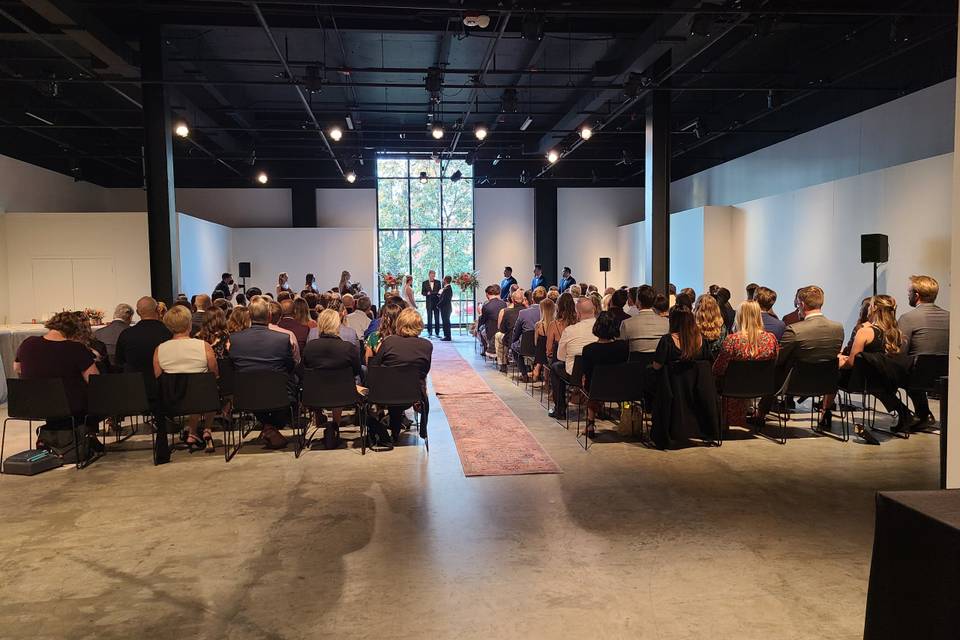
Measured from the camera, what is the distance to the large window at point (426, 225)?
67.8 ft

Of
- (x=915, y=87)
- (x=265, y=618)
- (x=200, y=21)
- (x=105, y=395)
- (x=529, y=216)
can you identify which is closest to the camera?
(x=265, y=618)

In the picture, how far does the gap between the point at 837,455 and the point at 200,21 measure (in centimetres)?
940

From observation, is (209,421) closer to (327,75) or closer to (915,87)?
(327,75)

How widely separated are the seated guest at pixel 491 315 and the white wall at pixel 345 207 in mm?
8933

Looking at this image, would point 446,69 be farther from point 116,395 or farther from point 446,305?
point 116,395

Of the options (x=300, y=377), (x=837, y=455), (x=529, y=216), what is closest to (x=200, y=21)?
(x=300, y=377)

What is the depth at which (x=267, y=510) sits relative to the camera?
15.4 feet

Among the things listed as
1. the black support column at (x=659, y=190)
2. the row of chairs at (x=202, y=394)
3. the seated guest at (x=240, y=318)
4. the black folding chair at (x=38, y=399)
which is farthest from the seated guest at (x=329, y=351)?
the black support column at (x=659, y=190)

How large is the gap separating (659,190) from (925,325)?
237 inches

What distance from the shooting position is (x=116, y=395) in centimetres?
573

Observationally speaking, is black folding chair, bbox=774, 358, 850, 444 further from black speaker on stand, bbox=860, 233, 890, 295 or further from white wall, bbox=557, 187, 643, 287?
white wall, bbox=557, 187, 643, 287

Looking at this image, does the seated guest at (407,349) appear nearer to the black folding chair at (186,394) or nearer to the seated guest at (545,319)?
the black folding chair at (186,394)

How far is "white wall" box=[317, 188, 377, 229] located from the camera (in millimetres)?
20266

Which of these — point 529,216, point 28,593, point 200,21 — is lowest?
point 28,593
